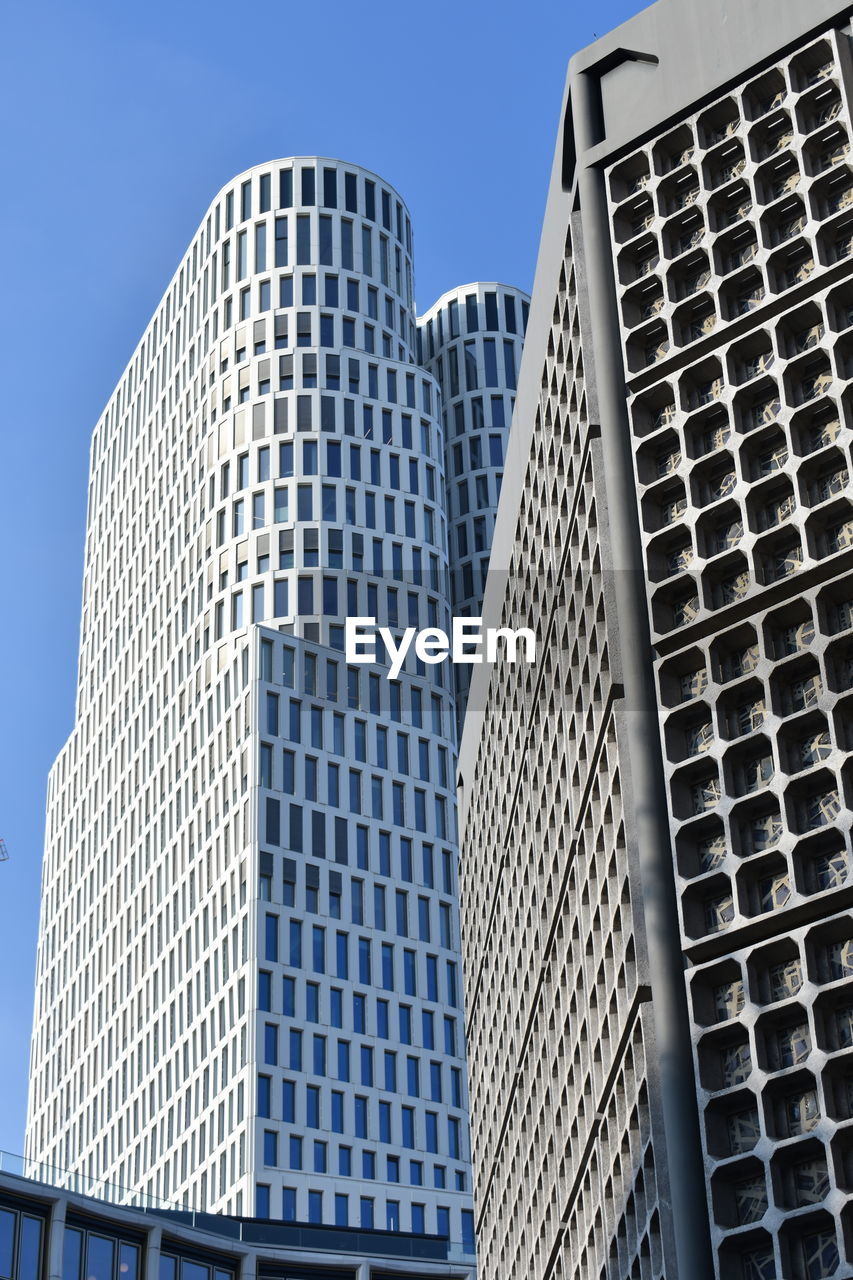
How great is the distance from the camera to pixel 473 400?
467 ft

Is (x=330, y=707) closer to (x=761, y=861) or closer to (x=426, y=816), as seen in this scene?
(x=426, y=816)

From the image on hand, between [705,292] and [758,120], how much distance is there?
9.83ft

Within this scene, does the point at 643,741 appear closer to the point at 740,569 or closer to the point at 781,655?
the point at 781,655

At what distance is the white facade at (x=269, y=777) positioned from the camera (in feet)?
324

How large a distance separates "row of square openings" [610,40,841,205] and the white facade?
66.9 meters

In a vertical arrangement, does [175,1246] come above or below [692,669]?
above

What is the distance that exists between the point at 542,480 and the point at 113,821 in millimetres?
92486

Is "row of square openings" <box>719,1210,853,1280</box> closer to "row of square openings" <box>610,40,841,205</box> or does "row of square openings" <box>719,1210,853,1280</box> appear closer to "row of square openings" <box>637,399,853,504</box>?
"row of square openings" <box>637,399,853,504</box>

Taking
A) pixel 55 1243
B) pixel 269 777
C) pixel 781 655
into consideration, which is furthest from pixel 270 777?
pixel 781 655

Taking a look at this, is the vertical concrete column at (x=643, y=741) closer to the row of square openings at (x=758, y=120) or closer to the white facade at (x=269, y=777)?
the row of square openings at (x=758, y=120)

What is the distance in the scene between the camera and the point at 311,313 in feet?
399

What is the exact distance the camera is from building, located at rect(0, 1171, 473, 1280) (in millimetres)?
58469

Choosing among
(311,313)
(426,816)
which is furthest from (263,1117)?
(311,313)

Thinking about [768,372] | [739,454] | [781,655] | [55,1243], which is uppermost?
[768,372]
